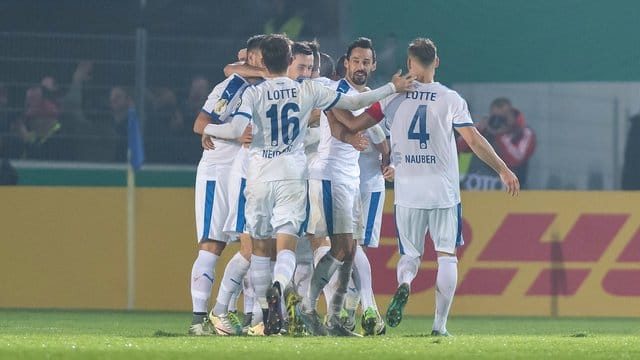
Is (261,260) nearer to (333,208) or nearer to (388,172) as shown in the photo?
(333,208)

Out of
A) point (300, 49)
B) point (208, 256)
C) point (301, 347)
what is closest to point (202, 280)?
point (208, 256)

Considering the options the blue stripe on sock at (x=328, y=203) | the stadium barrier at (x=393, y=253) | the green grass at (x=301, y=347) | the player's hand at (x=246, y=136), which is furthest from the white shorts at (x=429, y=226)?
the stadium barrier at (x=393, y=253)

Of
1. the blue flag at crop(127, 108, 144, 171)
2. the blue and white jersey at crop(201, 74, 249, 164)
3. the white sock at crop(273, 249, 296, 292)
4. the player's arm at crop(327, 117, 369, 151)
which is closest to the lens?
the white sock at crop(273, 249, 296, 292)

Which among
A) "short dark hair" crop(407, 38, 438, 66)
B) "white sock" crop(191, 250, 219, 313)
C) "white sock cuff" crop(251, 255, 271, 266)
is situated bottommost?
"white sock" crop(191, 250, 219, 313)

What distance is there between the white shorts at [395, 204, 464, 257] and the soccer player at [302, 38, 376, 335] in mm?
296

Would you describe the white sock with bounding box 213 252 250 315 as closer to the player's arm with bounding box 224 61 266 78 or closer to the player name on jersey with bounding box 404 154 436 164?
the player's arm with bounding box 224 61 266 78

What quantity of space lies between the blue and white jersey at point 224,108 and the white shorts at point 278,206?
→ 940 mm

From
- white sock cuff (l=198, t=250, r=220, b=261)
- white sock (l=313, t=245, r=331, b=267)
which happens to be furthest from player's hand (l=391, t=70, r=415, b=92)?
white sock cuff (l=198, t=250, r=220, b=261)

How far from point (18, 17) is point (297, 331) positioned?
7.60m

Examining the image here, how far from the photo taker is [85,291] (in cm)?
1523

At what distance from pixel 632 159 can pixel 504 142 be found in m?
1.23

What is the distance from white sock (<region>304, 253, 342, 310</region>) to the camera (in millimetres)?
10039

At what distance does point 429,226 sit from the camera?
34.5ft

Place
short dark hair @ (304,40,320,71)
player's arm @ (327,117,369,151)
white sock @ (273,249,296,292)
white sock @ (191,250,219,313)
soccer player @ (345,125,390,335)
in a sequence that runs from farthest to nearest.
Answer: soccer player @ (345,125,390,335) → short dark hair @ (304,40,320,71) → white sock @ (191,250,219,313) → player's arm @ (327,117,369,151) → white sock @ (273,249,296,292)
